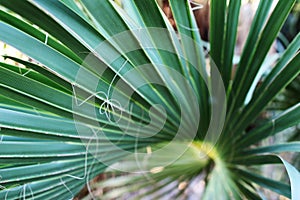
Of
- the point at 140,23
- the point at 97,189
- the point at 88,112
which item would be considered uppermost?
the point at 140,23

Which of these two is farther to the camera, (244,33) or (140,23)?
(244,33)

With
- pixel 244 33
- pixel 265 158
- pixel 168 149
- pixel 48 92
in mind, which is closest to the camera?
pixel 48 92

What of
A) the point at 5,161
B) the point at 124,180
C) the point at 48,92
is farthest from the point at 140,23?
the point at 124,180

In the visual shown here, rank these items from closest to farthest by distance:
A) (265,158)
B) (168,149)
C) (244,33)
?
(265,158)
(168,149)
(244,33)

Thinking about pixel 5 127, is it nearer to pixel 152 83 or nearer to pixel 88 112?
pixel 88 112

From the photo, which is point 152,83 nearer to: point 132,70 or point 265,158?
point 132,70

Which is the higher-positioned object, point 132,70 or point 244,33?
point 244,33
